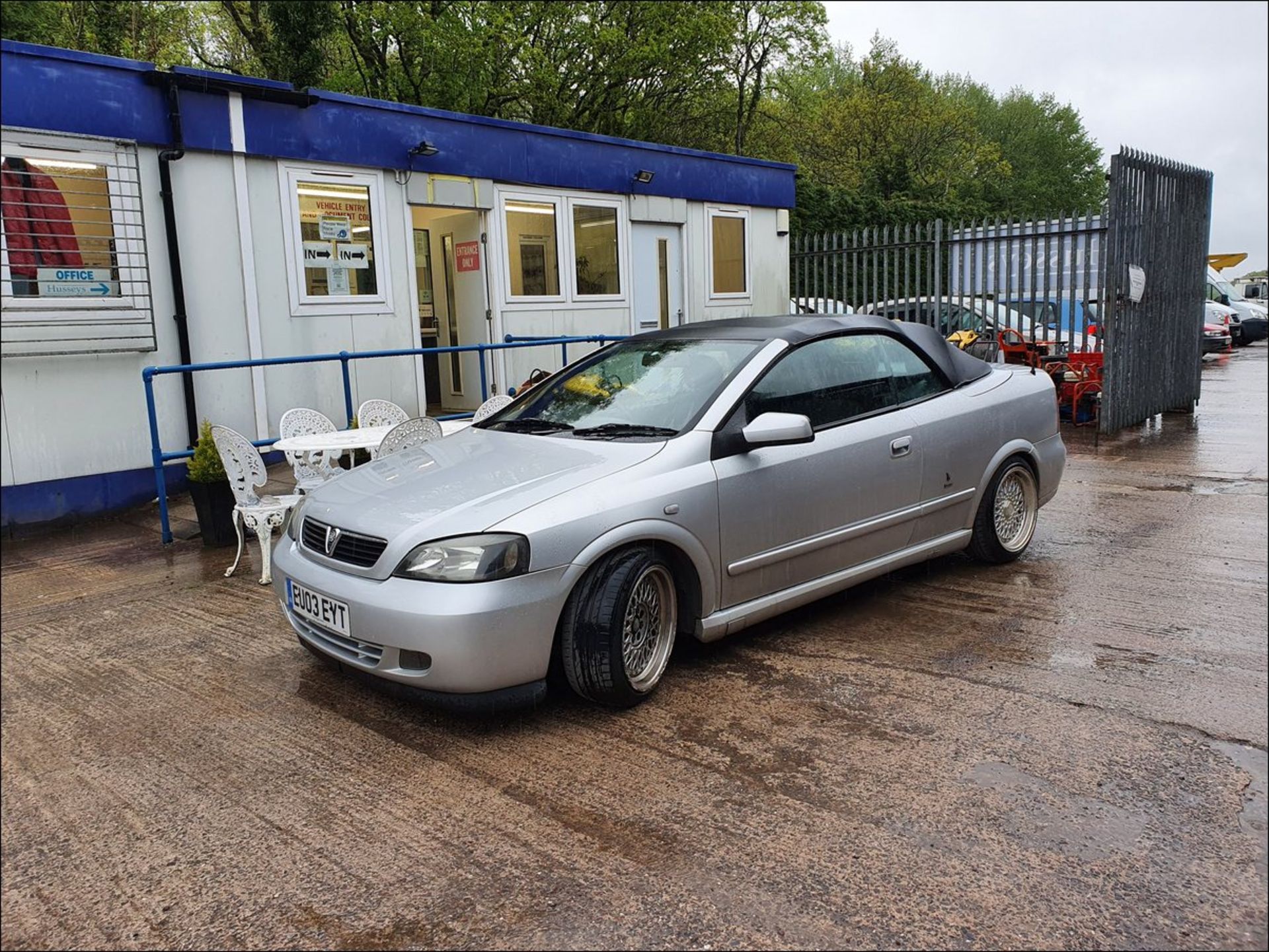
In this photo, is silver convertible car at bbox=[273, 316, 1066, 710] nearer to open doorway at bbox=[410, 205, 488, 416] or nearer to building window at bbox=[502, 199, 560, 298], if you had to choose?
open doorway at bbox=[410, 205, 488, 416]

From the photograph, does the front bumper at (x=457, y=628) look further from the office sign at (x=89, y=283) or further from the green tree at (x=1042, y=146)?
the green tree at (x=1042, y=146)

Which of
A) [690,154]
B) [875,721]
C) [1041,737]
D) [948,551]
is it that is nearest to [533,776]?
[875,721]

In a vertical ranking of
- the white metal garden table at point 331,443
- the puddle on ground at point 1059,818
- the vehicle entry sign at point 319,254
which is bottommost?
the puddle on ground at point 1059,818

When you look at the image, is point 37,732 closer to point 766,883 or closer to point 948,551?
point 766,883

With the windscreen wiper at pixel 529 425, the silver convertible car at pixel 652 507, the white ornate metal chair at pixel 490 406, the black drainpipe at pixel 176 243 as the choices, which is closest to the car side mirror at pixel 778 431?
the silver convertible car at pixel 652 507

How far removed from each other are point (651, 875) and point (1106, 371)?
→ 10.1 metres

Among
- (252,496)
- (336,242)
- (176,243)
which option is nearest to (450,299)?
(336,242)

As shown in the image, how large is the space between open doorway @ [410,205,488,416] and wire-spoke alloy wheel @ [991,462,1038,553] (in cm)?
691

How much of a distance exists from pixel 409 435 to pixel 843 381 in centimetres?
280

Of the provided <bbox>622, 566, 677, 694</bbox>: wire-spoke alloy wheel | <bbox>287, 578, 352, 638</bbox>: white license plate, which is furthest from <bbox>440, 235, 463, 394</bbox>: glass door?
<bbox>622, 566, 677, 694</bbox>: wire-spoke alloy wheel

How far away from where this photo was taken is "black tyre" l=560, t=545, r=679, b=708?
3756 mm

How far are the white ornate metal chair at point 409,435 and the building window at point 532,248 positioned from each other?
208 inches

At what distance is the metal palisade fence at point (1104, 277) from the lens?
11.2 meters

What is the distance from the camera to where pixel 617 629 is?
3787 millimetres
